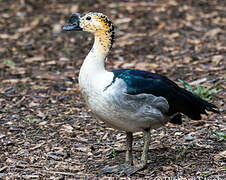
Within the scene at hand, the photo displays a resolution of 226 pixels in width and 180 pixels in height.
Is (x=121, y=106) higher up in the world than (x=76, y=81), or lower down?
higher up

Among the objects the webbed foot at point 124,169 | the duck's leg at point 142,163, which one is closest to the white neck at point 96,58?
the duck's leg at point 142,163

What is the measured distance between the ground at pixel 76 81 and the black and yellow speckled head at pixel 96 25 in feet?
0.79

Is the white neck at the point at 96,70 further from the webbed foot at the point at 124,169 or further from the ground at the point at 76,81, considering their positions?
the webbed foot at the point at 124,169

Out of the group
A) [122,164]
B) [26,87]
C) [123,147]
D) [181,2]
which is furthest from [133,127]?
[181,2]

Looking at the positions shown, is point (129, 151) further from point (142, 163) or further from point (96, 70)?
point (96, 70)

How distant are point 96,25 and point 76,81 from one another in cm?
325

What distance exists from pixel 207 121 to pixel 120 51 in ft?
11.2

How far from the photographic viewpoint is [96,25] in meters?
4.84

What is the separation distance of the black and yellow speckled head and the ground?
24 cm

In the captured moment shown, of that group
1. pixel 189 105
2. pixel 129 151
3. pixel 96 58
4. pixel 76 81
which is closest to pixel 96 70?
pixel 96 58

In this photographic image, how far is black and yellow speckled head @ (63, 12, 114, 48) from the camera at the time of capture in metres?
4.84

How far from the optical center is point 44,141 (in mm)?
5863

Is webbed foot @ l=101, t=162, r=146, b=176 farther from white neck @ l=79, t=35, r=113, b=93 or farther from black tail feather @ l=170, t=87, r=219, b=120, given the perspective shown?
white neck @ l=79, t=35, r=113, b=93

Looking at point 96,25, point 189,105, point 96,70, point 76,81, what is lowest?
point 76,81
